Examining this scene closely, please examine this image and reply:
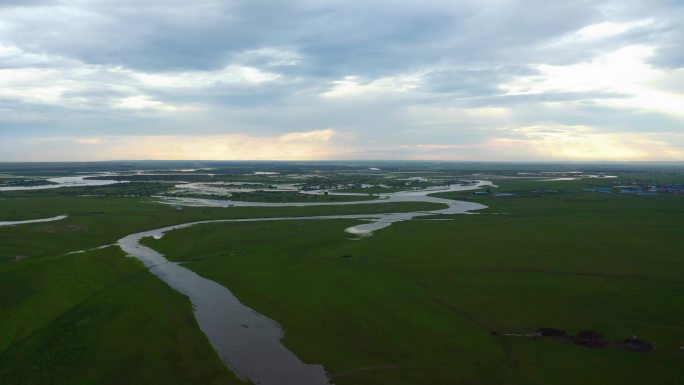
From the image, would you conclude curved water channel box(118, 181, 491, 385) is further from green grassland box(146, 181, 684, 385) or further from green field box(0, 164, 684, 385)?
green grassland box(146, 181, 684, 385)

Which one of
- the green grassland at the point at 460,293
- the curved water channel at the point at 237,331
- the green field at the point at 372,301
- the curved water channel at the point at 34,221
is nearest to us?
the curved water channel at the point at 237,331

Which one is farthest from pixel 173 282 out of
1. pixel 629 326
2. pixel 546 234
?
pixel 546 234

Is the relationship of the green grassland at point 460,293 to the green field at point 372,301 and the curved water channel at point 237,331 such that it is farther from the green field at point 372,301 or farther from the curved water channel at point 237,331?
the curved water channel at point 237,331

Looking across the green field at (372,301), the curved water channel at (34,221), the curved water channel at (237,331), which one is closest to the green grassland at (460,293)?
the green field at (372,301)

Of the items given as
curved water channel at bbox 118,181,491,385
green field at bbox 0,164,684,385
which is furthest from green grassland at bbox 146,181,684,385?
curved water channel at bbox 118,181,491,385

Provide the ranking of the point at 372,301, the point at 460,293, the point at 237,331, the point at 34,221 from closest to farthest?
the point at 237,331 → the point at 372,301 → the point at 460,293 → the point at 34,221

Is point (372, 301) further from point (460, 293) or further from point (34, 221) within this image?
point (34, 221)

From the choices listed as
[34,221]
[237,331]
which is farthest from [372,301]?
[34,221]
